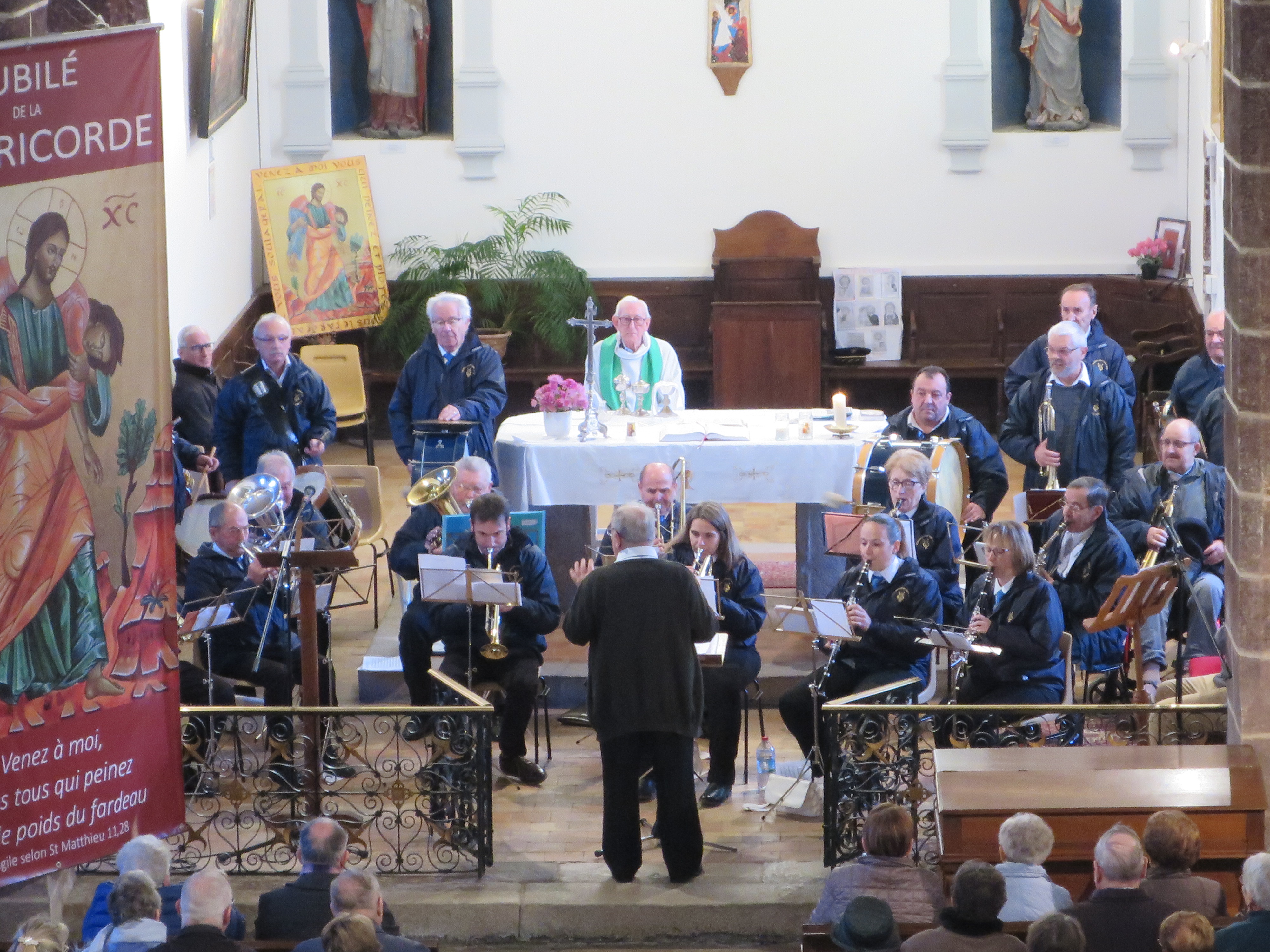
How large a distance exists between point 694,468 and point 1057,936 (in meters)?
4.71

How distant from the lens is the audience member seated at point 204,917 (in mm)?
4965

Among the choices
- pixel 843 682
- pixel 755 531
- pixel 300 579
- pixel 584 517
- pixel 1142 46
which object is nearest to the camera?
pixel 300 579

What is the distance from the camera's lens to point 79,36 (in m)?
5.74

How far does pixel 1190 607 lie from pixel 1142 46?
22.4 feet

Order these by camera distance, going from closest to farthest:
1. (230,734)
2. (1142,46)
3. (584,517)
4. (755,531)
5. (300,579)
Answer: (300,579)
(230,734)
(584,517)
(755,531)
(1142,46)

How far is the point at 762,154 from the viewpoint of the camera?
13836 millimetres

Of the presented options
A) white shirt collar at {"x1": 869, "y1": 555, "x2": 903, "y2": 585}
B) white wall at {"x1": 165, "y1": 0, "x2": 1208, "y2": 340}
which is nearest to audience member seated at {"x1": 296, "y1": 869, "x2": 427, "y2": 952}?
white shirt collar at {"x1": 869, "y1": 555, "x2": 903, "y2": 585}

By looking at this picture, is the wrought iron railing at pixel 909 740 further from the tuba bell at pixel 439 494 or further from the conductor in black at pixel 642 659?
the tuba bell at pixel 439 494

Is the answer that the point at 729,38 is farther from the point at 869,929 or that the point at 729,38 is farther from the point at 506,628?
the point at 869,929

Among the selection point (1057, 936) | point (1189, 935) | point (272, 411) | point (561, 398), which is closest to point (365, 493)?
point (272, 411)

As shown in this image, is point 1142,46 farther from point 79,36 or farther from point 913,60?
point 79,36

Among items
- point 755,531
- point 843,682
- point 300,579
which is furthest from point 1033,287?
point 300,579

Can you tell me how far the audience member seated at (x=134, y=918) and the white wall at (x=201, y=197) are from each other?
506 cm

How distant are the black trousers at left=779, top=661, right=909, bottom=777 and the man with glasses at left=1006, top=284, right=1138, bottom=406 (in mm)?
3021
